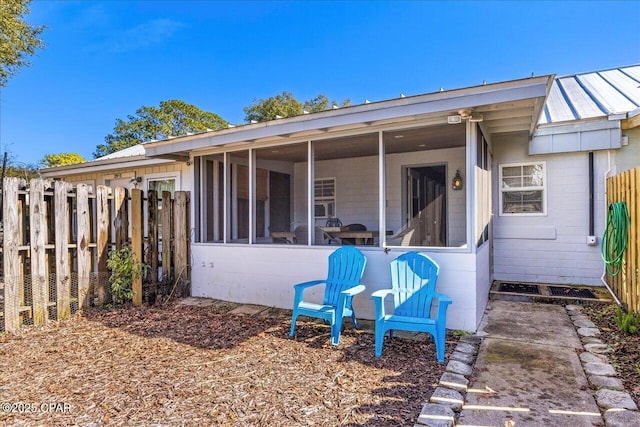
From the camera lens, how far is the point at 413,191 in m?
6.09

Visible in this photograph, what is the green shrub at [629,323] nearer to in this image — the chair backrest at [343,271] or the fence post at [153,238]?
the chair backrest at [343,271]

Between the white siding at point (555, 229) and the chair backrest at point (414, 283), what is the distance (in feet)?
10.8

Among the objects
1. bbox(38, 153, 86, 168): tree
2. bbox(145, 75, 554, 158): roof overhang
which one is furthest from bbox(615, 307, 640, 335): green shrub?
bbox(38, 153, 86, 168): tree

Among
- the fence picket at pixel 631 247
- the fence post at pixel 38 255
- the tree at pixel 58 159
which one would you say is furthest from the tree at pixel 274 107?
the fence picket at pixel 631 247

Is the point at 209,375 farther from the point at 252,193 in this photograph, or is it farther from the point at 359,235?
the point at 252,193

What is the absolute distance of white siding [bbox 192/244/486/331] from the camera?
3.91m

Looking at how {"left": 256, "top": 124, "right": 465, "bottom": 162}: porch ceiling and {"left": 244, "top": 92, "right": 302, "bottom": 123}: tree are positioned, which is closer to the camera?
{"left": 256, "top": 124, "right": 465, "bottom": 162}: porch ceiling

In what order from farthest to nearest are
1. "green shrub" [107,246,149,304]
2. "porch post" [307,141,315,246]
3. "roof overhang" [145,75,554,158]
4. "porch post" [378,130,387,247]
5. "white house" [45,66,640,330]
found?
"green shrub" [107,246,149,304] < "porch post" [307,141,315,246] < "porch post" [378,130,387,247] < "white house" [45,66,640,330] < "roof overhang" [145,75,554,158]

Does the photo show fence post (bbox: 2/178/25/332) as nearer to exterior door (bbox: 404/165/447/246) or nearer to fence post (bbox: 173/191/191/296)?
fence post (bbox: 173/191/191/296)

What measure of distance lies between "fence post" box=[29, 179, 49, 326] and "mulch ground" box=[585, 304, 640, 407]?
5.66 metres

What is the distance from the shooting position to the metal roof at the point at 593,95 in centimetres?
590

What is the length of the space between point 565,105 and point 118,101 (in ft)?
75.3

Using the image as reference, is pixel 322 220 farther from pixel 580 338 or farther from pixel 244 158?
pixel 580 338

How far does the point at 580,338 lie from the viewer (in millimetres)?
3637
